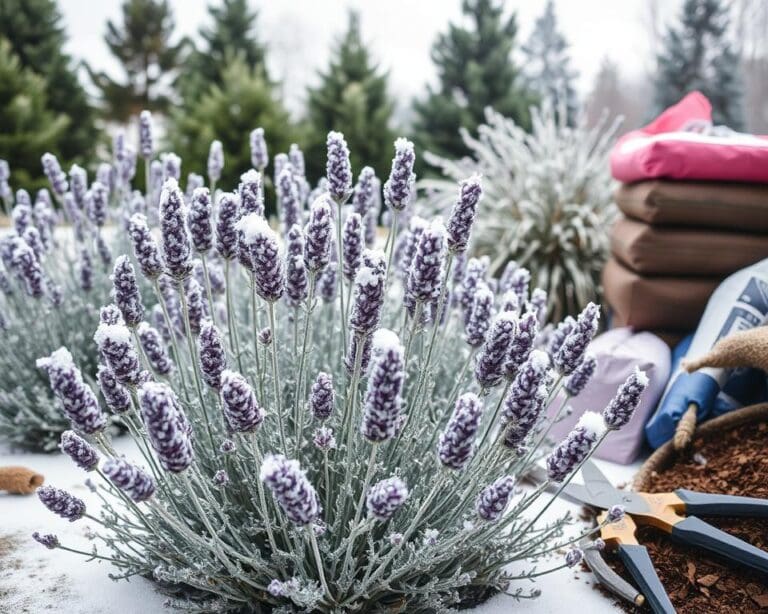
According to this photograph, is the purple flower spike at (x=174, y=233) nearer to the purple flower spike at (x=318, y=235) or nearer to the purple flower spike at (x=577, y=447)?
the purple flower spike at (x=318, y=235)

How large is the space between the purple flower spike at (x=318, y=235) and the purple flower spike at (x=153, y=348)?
0.36 m

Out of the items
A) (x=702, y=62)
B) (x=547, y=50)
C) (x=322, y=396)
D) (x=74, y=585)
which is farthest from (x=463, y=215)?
(x=547, y=50)

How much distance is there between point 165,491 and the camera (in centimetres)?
122

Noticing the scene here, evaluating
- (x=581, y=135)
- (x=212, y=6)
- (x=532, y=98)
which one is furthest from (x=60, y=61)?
(x=581, y=135)

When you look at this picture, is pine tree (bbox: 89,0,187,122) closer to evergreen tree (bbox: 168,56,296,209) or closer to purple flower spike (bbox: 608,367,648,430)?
evergreen tree (bbox: 168,56,296,209)

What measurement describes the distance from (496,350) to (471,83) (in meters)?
10.3

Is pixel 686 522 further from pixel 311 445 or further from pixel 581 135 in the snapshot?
pixel 581 135

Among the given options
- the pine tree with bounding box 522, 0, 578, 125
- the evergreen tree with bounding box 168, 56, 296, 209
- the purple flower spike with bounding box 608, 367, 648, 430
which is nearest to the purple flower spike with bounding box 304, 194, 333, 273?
the purple flower spike with bounding box 608, 367, 648, 430

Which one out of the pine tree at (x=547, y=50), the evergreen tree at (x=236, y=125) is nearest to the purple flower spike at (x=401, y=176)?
the evergreen tree at (x=236, y=125)

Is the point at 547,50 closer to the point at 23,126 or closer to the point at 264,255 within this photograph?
the point at 23,126

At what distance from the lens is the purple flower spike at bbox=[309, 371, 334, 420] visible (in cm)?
104

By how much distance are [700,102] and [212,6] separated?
11.7m

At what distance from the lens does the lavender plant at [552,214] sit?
3.35 m

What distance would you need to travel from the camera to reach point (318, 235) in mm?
978
